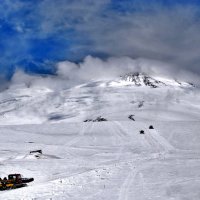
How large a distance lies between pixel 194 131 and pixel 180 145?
51.5 feet

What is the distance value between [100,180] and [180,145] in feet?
130

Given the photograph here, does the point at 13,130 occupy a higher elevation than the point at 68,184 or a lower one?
higher

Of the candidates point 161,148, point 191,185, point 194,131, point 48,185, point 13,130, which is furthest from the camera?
point 13,130

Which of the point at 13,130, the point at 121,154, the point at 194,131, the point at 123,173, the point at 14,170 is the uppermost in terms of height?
the point at 13,130

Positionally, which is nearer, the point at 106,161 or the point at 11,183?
the point at 11,183

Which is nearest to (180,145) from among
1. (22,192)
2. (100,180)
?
(100,180)

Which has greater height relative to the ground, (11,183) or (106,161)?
(106,161)

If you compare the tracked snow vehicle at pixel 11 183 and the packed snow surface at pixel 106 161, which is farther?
the tracked snow vehicle at pixel 11 183

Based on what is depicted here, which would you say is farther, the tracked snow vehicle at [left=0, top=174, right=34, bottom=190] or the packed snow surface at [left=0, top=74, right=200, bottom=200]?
the tracked snow vehicle at [left=0, top=174, right=34, bottom=190]

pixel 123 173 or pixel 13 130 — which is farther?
pixel 13 130

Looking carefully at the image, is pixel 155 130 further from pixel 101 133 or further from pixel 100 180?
pixel 100 180

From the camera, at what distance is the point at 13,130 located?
99812 mm

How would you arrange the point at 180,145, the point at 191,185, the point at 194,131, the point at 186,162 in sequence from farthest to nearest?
1. the point at 194,131
2. the point at 180,145
3. the point at 186,162
4. the point at 191,185

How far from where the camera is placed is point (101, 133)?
9200 centimetres
